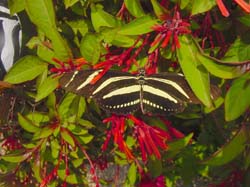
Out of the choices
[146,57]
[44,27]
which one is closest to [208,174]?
[146,57]

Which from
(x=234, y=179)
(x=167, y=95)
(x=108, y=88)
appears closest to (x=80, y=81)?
(x=108, y=88)

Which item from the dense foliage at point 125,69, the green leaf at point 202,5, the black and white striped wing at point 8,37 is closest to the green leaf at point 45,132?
the dense foliage at point 125,69

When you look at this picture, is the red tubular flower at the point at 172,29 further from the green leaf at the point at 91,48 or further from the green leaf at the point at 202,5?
the green leaf at the point at 91,48

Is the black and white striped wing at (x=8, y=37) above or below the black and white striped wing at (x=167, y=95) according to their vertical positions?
above

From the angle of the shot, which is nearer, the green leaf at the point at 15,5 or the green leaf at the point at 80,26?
the green leaf at the point at 15,5

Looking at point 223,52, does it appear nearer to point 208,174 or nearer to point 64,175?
point 64,175

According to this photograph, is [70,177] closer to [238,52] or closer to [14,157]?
[14,157]
